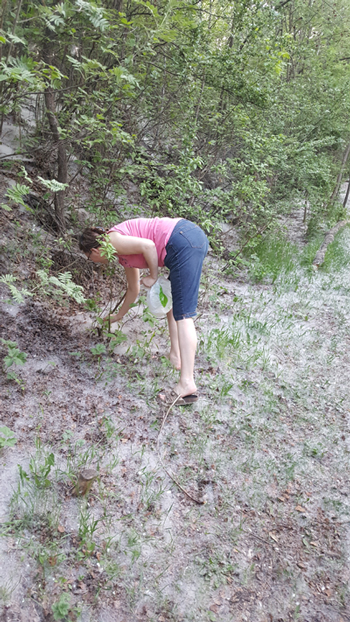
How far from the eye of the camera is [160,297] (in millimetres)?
3383

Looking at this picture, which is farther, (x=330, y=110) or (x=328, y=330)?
(x=330, y=110)

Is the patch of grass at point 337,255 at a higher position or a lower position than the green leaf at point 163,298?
lower

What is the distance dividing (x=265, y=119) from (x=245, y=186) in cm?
191

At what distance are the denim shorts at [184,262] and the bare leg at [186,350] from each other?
0.24 ft

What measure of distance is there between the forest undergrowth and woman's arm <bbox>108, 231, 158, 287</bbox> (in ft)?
3.11

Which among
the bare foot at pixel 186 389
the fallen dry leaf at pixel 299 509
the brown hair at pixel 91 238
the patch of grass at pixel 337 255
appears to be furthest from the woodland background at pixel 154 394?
the patch of grass at pixel 337 255

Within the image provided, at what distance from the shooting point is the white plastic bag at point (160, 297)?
11.1ft

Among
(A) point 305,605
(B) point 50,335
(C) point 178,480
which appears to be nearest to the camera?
(A) point 305,605

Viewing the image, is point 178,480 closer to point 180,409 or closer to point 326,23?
point 180,409

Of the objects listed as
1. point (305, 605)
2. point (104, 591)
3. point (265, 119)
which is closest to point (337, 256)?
point (265, 119)

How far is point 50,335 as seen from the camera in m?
3.72

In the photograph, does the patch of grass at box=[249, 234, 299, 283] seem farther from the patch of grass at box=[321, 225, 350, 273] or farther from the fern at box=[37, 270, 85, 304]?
the fern at box=[37, 270, 85, 304]

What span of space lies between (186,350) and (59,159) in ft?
9.63

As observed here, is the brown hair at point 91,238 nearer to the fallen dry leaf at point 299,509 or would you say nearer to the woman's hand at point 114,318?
the woman's hand at point 114,318
